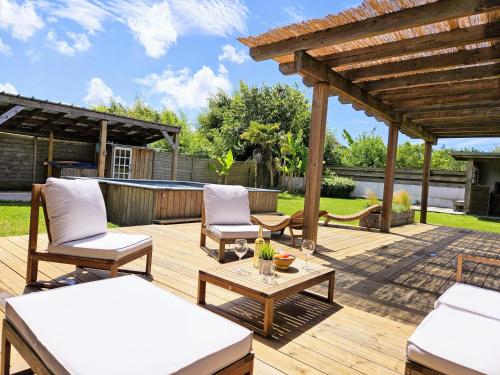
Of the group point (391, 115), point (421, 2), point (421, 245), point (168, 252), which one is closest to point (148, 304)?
point (168, 252)

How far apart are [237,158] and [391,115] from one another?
14.5m

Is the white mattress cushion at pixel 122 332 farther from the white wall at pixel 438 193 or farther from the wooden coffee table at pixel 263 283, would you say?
the white wall at pixel 438 193

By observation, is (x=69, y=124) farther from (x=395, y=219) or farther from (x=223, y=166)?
(x=395, y=219)

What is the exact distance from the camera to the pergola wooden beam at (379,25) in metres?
3.14

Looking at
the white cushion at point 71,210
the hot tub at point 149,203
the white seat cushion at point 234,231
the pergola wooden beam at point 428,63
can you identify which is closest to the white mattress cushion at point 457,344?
the white seat cushion at point 234,231

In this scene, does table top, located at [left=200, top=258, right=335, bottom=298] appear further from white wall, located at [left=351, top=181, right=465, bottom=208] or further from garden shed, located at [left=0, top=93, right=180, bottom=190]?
white wall, located at [left=351, top=181, right=465, bottom=208]

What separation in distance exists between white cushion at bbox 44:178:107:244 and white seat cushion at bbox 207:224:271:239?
152cm

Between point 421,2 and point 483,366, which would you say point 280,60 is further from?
point 483,366

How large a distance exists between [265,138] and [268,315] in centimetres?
1679

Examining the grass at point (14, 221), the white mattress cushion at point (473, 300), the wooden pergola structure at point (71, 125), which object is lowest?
the grass at point (14, 221)

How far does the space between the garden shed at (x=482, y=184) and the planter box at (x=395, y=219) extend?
21.4ft

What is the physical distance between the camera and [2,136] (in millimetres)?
11820

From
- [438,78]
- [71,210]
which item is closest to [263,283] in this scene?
[71,210]

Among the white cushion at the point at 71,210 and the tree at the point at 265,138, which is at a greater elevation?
the tree at the point at 265,138
